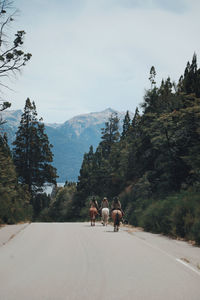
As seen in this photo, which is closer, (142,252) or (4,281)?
(4,281)

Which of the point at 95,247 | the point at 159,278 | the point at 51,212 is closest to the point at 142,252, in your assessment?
the point at 95,247

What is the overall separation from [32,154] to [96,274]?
167ft

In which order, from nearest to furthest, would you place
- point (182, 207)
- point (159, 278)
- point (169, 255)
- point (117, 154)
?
point (159, 278) → point (169, 255) → point (182, 207) → point (117, 154)

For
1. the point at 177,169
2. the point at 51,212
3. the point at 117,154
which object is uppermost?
the point at 117,154

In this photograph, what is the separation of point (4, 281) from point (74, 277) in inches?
52.3

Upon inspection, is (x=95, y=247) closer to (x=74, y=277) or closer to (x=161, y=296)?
(x=74, y=277)

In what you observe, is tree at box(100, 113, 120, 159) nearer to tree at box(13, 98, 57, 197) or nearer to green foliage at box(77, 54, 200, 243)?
green foliage at box(77, 54, 200, 243)

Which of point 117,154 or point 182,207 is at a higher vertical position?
point 117,154

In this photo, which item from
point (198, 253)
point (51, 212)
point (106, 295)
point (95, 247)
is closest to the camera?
point (106, 295)

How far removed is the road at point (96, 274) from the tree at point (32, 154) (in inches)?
1799

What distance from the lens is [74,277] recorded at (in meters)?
7.48

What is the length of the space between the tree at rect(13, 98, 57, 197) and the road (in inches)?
1799

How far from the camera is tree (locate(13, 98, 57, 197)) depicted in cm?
5750

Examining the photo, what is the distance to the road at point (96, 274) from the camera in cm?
618
